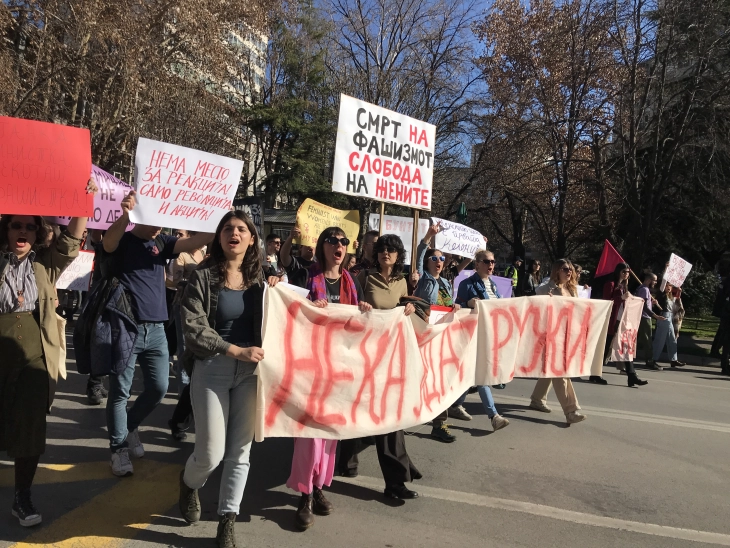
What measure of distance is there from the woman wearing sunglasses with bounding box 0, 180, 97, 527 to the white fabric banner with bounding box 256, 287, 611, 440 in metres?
1.23

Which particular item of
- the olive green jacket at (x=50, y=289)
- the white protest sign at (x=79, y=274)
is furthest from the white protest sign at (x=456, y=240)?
the olive green jacket at (x=50, y=289)

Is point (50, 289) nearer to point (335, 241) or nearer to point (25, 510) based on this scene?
point (25, 510)

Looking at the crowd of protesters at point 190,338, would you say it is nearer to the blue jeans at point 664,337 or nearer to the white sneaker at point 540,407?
the white sneaker at point 540,407

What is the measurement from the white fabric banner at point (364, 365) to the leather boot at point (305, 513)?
359 millimetres

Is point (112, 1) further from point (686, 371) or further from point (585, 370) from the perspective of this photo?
point (686, 371)

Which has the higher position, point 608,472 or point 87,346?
point 87,346

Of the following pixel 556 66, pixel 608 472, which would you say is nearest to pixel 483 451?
pixel 608 472

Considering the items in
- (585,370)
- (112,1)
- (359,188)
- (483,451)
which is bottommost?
(483,451)

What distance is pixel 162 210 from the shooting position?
4.59 meters

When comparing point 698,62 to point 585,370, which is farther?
point 698,62

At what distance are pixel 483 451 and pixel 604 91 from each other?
16497 mm

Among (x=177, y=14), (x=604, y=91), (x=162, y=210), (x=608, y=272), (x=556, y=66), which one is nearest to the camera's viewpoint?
(x=162, y=210)

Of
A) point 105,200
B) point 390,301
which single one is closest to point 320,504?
point 390,301

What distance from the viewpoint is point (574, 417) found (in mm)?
6223
